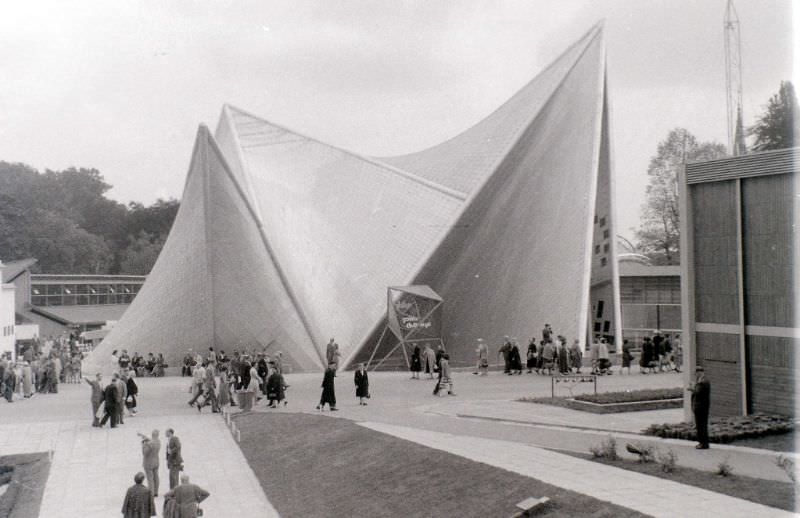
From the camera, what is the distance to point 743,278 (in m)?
13.2

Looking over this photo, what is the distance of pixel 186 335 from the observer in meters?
27.2

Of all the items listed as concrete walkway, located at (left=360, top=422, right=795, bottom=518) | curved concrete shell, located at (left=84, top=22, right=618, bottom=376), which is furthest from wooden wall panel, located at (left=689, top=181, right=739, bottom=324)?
curved concrete shell, located at (left=84, top=22, right=618, bottom=376)

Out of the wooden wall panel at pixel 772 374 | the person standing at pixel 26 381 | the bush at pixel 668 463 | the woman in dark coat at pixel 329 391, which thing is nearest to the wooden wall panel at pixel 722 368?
the wooden wall panel at pixel 772 374

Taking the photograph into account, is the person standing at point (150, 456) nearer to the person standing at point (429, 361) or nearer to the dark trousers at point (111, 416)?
the dark trousers at point (111, 416)

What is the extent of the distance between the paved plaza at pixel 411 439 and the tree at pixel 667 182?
110 ft

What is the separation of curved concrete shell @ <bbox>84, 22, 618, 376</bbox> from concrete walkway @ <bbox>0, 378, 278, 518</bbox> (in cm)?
669

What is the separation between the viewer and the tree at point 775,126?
4653 cm

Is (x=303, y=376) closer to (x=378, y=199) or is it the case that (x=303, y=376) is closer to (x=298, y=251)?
(x=298, y=251)

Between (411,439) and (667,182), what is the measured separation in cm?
4536

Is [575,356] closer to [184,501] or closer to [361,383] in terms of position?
[361,383]

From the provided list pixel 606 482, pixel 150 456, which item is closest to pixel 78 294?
pixel 150 456

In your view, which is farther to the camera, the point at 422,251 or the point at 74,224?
the point at 74,224

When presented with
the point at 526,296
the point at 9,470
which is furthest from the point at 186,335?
the point at 9,470

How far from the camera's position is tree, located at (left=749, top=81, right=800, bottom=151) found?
46531 mm
